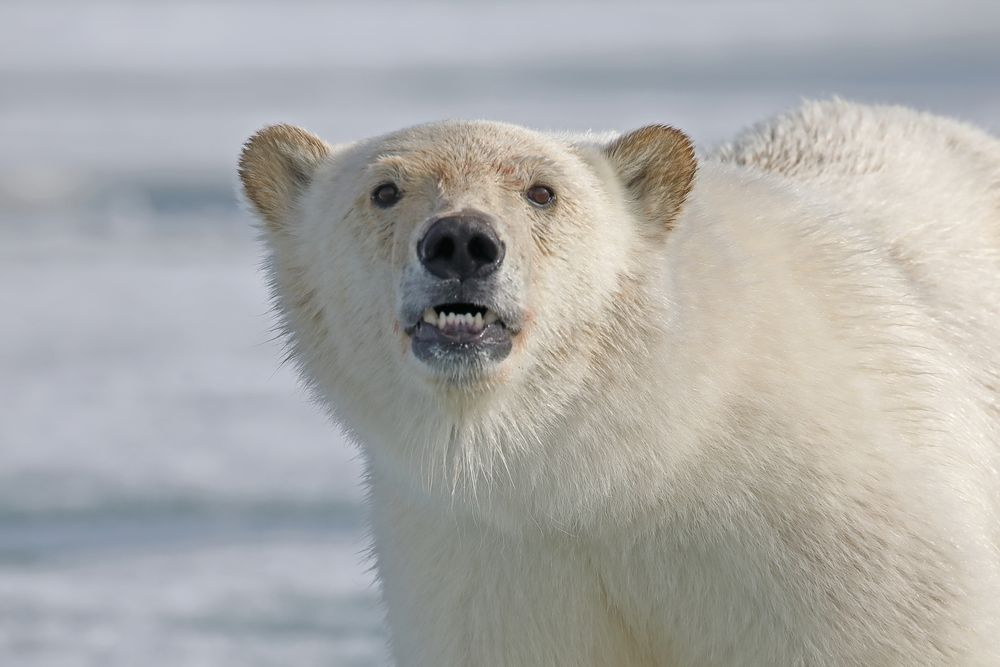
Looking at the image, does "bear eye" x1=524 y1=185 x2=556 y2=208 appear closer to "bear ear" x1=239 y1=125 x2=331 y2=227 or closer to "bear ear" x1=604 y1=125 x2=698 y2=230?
"bear ear" x1=604 y1=125 x2=698 y2=230

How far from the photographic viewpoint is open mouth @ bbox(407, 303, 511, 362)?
2828mm

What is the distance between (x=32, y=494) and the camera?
6395 millimetres

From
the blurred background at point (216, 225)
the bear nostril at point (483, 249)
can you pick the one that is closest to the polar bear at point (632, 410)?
the bear nostril at point (483, 249)

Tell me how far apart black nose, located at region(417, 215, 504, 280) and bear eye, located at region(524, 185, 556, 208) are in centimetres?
26

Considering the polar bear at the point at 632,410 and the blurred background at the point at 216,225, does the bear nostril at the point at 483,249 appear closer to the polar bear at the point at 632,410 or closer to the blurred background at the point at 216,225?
the polar bear at the point at 632,410

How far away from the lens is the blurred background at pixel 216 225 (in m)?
5.52

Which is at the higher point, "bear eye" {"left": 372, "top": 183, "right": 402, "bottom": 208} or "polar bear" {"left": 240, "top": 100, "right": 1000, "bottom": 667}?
"bear eye" {"left": 372, "top": 183, "right": 402, "bottom": 208}

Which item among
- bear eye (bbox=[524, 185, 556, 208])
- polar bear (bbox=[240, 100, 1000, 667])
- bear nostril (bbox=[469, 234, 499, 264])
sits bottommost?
polar bear (bbox=[240, 100, 1000, 667])

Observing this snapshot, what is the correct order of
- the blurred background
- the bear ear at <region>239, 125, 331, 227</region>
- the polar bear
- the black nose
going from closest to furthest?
the black nose, the polar bear, the bear ear at <region>239, 125, 331, 227</region>, the blurred background

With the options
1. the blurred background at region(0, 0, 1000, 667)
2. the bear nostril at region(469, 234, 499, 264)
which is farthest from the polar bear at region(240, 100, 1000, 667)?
the blurred background at region(0, 0, 1000, 667)

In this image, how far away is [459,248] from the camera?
2.75m

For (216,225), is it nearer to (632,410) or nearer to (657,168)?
(657,168)

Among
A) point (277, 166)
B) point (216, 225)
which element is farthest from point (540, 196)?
point (216, 225)

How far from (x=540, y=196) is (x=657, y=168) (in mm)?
297
